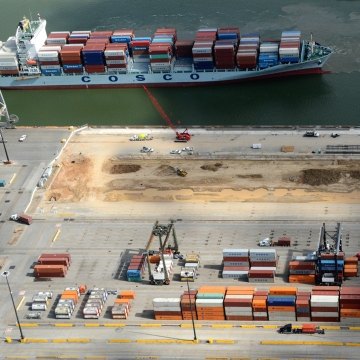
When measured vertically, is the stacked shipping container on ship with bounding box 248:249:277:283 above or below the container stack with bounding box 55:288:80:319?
above

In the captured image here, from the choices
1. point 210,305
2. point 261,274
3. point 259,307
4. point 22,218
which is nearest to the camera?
point 259,307

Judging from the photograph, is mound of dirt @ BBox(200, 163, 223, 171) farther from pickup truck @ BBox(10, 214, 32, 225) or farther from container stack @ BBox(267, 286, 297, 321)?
container stack @ BBox(267, 286, 297, 321)

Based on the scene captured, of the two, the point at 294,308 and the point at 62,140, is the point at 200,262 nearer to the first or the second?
the point at 294,308

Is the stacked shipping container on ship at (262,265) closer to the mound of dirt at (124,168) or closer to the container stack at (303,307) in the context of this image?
the container stack at (303,307)

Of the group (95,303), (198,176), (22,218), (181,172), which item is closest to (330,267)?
(95,303)

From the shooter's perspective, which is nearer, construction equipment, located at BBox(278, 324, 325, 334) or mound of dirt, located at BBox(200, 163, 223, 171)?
construction equipment, located at BBox(278, 324, 325, 334)

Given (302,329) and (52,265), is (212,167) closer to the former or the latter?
(52,265)

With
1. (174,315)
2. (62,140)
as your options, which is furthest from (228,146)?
(174,315)

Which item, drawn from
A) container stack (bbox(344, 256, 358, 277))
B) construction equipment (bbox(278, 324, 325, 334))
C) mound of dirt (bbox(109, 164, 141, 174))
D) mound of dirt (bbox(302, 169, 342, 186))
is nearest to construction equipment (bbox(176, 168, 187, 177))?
mound of dirt (bbox(109, 164, 141, 174))
